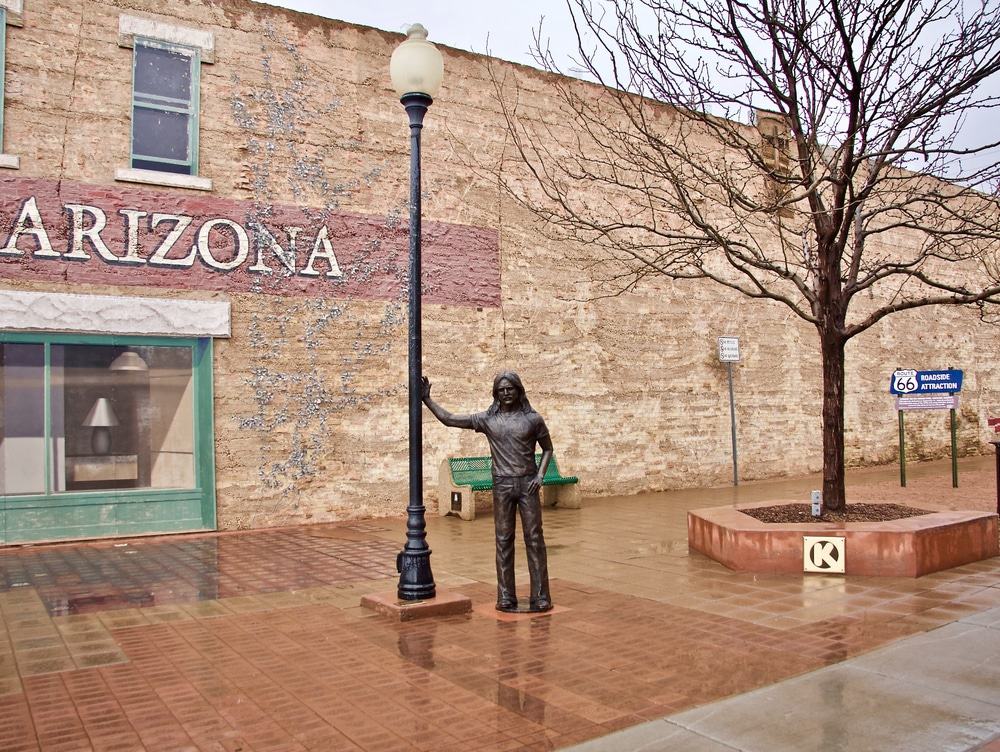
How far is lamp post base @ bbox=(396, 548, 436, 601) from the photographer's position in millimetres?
6812

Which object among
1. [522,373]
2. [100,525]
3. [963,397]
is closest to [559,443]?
[522,373]

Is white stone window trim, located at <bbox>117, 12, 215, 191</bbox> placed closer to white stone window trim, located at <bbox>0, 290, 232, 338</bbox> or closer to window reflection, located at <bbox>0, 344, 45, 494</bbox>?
white stone window trim, located at <bbox>0, 290, 232, 338</bbox>

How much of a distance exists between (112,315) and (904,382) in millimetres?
12124

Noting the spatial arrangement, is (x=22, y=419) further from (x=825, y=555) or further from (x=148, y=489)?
(x=825, y=555)

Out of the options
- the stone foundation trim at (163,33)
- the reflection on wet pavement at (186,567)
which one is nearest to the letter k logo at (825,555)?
the reflection on wet pavement at (186,567)

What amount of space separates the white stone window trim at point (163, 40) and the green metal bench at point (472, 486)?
5089 millimetres

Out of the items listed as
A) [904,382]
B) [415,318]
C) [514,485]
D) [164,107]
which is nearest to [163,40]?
[164,107]

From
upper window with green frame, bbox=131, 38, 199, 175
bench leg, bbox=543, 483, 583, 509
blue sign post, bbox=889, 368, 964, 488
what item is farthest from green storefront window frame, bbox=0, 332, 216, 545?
blue sign post, bbox=889, 368, 964, 488

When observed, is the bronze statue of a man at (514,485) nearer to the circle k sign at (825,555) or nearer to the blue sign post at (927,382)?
the circle k sign at (825,555)

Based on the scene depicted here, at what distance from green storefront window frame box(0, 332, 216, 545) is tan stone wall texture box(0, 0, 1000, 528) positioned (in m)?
0.16

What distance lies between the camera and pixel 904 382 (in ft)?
48.8

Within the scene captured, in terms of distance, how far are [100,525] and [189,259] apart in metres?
3.43

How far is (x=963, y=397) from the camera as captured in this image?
75.4 feet

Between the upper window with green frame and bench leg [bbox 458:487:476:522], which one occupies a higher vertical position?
the upper window with green frame
